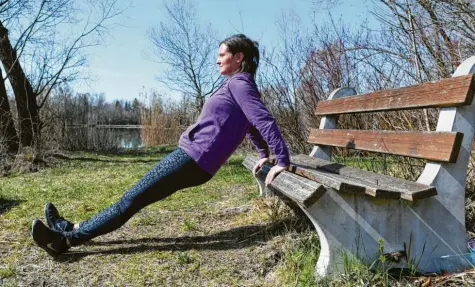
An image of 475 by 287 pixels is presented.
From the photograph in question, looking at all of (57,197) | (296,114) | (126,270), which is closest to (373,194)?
(126,270)

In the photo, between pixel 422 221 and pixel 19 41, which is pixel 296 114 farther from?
pixel 19 41

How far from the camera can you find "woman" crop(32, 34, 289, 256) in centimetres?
253

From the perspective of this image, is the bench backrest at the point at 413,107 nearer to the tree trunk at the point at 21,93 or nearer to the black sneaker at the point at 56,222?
the black sneaker at the point at 56,222

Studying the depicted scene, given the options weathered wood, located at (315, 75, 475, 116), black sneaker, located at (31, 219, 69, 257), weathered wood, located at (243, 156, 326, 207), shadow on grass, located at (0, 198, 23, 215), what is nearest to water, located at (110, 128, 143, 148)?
shadow on grass, located at (0, 198, 23, 215)

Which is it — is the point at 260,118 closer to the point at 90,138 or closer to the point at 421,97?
the point at 421,97

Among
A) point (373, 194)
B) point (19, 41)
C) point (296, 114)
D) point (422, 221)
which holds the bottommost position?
point (422, 221)

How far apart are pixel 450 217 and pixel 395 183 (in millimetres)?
314

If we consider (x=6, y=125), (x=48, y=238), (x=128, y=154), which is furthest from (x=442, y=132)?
(x=128, y=154)

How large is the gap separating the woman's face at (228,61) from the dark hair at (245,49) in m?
0.02

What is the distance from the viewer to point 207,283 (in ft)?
7.55

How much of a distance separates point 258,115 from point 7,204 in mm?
3349

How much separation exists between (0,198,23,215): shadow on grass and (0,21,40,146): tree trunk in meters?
4.93

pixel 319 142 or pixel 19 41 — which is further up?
pixel 19 41

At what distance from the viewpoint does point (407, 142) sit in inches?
92.2
